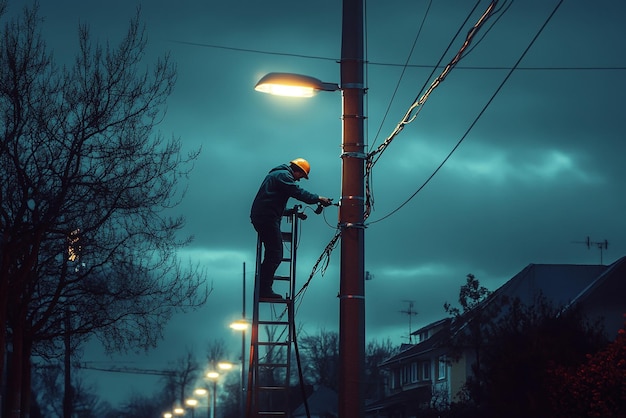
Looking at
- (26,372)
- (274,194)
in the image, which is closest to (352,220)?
(274,194)

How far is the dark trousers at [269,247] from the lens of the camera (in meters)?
15.2

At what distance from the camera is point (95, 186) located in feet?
78.7

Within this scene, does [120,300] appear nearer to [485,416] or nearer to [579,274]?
[485,416]

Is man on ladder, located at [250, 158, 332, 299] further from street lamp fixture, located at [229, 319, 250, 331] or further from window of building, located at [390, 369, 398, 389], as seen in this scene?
window of building, located at [390, 369, 398, 389]

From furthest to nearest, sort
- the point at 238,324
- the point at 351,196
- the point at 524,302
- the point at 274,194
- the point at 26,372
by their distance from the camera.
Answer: the point at 524,302
the point at 238,324
the point at 26,372
the point at 274,194
the point at 351,196

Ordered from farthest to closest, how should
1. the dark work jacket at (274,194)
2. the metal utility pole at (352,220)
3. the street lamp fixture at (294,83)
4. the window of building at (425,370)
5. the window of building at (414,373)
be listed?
the window of building at (414,373), the window of building at (425,370), the dark work jacket at (274,194), the street lamp fixture at (294,83), the metal utility pole at (352,220)

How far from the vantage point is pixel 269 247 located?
15.4 meters

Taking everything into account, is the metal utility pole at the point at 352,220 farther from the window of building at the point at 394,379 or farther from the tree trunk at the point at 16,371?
the window of building at the point at 394,379

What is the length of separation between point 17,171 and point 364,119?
1406cm

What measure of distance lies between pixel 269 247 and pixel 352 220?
4.29 meters

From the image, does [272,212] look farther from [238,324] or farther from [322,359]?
[322,359]

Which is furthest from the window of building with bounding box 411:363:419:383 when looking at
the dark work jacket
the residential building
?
the dark work jacket

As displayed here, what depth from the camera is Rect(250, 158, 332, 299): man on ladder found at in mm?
14844

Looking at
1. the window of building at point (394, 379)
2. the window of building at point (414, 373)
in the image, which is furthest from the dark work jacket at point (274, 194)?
the window of building at point (394, 379)
